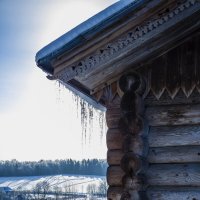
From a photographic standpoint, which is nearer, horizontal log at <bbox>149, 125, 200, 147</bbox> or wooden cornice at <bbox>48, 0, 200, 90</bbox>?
wooden cornice at <bbox>48, 0, 200, 90</bbox>

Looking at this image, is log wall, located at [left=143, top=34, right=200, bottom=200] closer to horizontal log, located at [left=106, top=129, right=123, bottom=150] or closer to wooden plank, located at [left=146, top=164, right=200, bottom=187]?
wooden plank, located at [left=146, top=164, right=200, bottom=187]

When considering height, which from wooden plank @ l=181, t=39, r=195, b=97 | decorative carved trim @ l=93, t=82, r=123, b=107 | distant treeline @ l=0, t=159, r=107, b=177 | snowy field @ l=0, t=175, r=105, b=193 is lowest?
snowy field @ l=0, t=175, r=105, b=193

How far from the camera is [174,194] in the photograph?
13.5ft

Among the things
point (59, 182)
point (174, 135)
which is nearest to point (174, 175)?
point (174, 135)

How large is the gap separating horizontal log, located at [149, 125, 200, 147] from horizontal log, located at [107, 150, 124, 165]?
342 mm

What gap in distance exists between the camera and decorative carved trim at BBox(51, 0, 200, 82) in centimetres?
373

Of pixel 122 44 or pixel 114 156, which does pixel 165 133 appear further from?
pixel 122 44

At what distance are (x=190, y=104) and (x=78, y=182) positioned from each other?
9808 cm

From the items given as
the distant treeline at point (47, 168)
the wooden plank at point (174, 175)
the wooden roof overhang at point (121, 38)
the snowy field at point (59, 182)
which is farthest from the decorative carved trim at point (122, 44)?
the distant treeline at point (47, 168)

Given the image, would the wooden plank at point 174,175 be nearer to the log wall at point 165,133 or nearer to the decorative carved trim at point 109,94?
the log wall at point 165,133

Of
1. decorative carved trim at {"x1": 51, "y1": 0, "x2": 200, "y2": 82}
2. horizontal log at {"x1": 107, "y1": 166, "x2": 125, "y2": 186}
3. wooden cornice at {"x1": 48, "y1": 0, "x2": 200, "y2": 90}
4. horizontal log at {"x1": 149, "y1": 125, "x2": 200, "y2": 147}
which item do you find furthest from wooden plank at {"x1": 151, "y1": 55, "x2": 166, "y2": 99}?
horizontal log at {"x1": 107, "y1": 166, "x2": 125, "y2": 186}

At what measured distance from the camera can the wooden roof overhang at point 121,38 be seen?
3.72 metres

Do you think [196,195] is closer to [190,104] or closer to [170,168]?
[170,168]

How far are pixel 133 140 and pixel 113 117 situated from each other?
412mm
